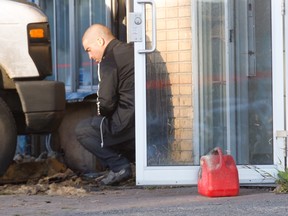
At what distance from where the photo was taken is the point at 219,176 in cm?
782

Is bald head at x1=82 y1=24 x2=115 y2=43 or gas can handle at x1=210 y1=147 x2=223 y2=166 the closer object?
gas can handle at x1=210 y1=147 x2=223 y2=166

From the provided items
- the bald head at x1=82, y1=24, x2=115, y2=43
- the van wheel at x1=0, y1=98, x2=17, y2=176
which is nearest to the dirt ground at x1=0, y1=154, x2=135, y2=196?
the van wheel at x1=0, y1=98, x2=17, y2=176

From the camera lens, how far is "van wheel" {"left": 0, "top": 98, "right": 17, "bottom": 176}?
8.50 m

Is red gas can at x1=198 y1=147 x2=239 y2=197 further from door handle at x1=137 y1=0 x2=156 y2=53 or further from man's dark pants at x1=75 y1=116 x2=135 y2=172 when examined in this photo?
man's dark pants at x1=75 y1=116 x2=135 y2=172

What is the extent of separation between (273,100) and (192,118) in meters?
0.69

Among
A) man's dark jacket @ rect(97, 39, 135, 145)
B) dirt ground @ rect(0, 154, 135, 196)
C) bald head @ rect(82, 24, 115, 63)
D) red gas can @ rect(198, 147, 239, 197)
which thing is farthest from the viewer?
bald head @ rect(82, 24, 115, 63)

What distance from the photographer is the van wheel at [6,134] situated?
8.50m

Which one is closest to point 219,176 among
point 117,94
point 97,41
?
point 117,94

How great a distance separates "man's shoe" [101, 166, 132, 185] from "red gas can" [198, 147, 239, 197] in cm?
147

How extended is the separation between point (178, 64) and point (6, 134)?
1.55 meters

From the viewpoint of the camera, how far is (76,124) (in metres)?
10.4

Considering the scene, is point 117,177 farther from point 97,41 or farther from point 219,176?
point 219,176

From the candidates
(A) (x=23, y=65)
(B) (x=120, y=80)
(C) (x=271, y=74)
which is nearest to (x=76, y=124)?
(B) (x=120, y=80)

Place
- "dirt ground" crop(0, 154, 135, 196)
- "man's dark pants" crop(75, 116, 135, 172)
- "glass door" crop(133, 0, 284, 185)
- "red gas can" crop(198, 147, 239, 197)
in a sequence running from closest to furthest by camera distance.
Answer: "red gas can" crop(198, 147, 239, 197) < "glass door" crop(133, 0, 284, 185) < "dirt ground" crop(0, 154, 135, 196) < "man's dark pants" crop(75, 116, 135, 172)
